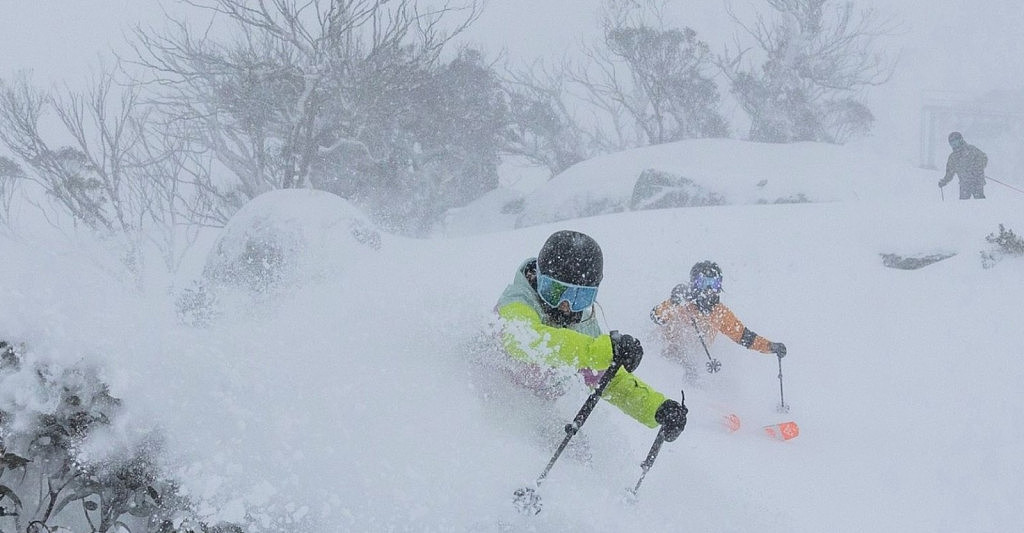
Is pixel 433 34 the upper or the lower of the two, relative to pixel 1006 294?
upper

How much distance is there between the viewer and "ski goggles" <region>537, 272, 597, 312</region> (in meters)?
3.27

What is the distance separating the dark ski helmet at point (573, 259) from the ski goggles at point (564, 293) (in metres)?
0.03

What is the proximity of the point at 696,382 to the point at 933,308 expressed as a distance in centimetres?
278

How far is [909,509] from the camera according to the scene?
4.37m

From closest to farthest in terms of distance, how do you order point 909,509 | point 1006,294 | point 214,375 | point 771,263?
point 214,375, point 909,509, point 1006,294, point 771,263

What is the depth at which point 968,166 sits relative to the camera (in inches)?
396

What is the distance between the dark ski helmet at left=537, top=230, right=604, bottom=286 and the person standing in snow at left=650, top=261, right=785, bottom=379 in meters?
3.52

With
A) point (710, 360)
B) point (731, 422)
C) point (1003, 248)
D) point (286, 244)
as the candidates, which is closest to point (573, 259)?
point (731, 422)

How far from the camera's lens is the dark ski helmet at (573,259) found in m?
3.21

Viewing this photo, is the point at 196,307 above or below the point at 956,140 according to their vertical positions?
below

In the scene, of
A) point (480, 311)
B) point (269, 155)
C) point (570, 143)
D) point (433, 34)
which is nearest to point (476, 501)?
point (480, 311)

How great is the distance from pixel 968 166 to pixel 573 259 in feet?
32.9

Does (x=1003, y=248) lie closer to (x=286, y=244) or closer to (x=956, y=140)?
(x=956, y=140)

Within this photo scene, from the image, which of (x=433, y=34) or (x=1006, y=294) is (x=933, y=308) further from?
(x=433, y=34)
